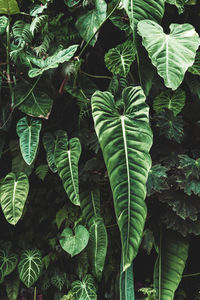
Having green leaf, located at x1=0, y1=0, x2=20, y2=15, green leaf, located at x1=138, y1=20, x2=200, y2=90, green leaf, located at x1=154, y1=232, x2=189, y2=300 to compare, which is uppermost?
green leaf, located at x1=0, y1=0, x2=20, y2=15

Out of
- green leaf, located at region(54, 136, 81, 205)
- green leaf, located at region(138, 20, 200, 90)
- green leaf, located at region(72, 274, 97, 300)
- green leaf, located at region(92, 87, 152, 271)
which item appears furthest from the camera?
green leaf, located at region(72, 274, 97, 300)

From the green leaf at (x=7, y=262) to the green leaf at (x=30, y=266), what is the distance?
57mm

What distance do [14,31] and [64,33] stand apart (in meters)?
0.26

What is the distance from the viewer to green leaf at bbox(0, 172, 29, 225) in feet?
4.84

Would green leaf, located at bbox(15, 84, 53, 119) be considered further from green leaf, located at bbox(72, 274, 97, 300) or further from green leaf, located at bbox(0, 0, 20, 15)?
green leaf, located at bbox(72, 274, 97, 300)

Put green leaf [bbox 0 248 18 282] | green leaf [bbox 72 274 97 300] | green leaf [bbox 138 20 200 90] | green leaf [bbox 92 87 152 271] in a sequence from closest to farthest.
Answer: green leaf [bbox 92 87 152 271], green leaf [bbox 138 20 200 90], green leaf [bbox 72 274 97 300], green leaf [bbox 0 248 18 282]

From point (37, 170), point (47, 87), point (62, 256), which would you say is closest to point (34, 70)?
point (47, 87)

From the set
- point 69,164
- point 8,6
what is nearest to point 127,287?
point 69,164

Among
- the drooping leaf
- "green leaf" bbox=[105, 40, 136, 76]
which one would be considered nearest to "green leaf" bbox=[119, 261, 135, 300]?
the drooping leaf

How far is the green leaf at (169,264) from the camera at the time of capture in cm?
151

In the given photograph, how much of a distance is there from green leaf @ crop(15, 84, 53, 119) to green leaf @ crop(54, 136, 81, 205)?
Answer: 0.17m

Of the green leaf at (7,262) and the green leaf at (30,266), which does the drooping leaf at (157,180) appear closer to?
the green leaf at (30,266)

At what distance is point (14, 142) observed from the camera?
1.79 meters

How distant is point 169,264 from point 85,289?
408 millimetres
